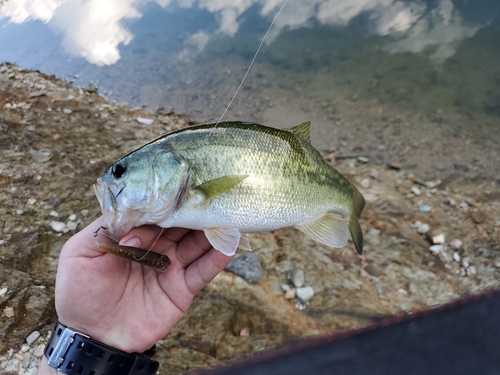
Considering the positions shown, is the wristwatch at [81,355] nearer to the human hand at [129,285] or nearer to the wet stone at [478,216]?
the human hand at [129,285]

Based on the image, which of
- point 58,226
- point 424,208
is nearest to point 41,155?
point 58,226

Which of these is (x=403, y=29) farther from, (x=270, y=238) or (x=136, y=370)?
(x=136, y=370)

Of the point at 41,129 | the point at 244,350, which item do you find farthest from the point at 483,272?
the point at 41,129

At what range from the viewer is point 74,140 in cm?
511

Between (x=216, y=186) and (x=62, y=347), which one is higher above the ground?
(x=216, y=186)

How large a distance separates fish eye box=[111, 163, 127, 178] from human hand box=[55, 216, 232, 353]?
0.29 meters

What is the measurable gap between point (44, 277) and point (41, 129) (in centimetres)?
278

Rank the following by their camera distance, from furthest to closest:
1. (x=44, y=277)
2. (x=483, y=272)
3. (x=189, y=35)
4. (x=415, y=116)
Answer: (x=189, y=35) → (x=415, y=116) → (x=483, y=272) → (x=44, y=277)

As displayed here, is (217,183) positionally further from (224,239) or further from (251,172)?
(224,239)

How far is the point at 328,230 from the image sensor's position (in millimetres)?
2607

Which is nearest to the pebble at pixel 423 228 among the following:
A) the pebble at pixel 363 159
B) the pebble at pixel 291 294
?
the pebble at pixel 363 159

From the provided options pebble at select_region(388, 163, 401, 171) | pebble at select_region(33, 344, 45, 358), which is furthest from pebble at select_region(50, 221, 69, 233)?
pebble at select_region(388, 163, 401, 171)

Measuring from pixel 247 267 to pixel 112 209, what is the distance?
6.16 ft

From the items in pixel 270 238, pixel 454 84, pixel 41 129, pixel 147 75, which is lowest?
pixel 454 84
